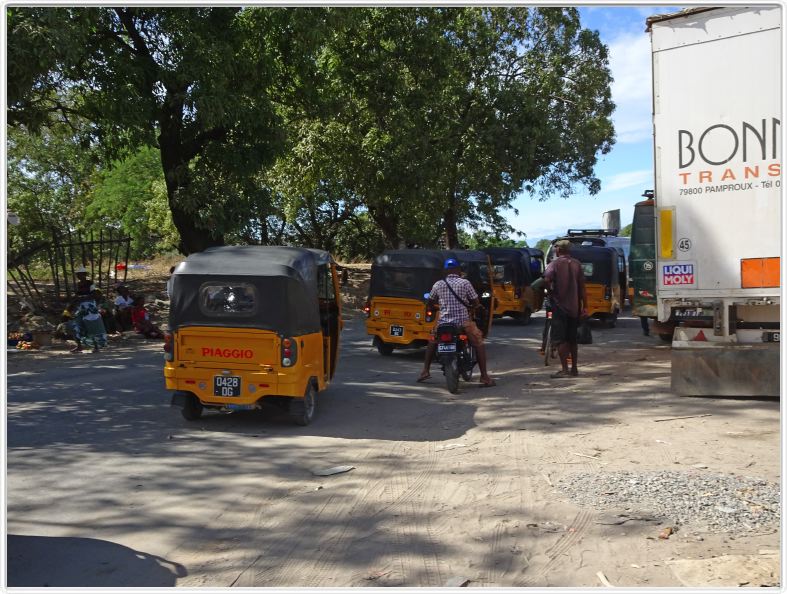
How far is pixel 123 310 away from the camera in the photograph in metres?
20.0

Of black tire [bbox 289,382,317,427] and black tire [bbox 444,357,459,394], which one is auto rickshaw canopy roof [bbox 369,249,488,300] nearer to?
black tire [bbox 444,357,459,394]

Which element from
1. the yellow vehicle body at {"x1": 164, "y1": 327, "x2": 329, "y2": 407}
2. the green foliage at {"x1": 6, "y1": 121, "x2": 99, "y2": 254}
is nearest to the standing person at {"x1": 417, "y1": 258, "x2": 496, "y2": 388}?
the yellow vehicle body at {"x1": 164, "y1": 327, "x2": 329, "y2": 407}

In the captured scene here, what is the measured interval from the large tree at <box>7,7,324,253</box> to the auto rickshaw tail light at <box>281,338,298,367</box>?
6.99m

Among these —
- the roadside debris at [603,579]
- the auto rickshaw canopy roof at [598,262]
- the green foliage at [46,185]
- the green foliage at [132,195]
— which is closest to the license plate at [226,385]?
the roadside debris at [603,579]

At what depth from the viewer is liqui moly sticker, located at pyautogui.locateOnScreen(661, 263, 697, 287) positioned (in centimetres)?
965

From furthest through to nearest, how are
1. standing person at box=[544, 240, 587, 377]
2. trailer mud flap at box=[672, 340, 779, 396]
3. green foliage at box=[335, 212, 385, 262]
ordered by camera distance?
1. green foliage at box=[335, 212, 385, 262]
2. standing person at box=[544, 240, 587, 377]
3. trailer mud flap at box=[672, 340, 779, 396]

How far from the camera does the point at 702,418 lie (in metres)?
8.81

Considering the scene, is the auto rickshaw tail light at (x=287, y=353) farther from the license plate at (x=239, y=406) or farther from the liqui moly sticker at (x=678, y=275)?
the liqui moly sticker at (x=678, y=275)

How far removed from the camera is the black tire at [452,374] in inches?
444

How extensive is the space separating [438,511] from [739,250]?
5.47 meters

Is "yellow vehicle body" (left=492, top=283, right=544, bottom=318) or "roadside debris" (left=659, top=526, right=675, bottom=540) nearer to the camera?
"roadside debris" (left=659, top=526, right=675, bottom=540)

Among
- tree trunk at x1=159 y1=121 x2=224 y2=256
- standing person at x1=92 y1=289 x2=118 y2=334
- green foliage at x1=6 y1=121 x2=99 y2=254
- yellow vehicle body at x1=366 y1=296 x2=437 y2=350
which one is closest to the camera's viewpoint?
yellow vehicle body at x1=366 y1=296 x2=437 y2=350

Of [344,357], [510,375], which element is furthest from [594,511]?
[344,357]

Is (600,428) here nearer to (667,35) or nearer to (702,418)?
(702,418)
